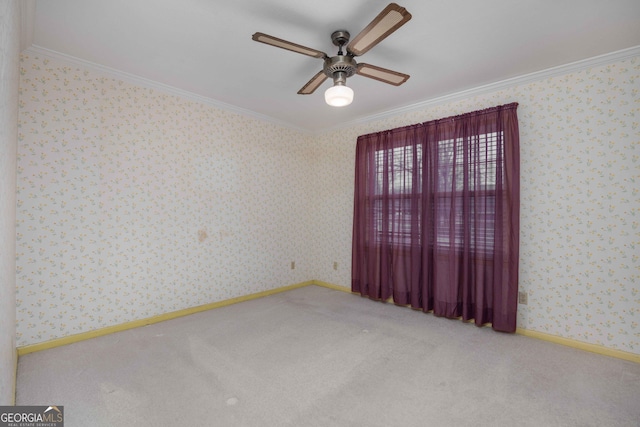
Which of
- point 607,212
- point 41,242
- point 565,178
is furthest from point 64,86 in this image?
point 607,212

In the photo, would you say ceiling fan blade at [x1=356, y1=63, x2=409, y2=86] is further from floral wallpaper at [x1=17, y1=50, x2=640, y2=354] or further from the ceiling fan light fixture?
floral wallpaper at [x1=17, y1=50, x2=640, y2=354]

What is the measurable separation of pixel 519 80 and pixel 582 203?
1.29 metres

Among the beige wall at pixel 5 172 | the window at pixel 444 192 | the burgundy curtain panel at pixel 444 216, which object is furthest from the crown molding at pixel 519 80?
the beige wall at pixel 5 172

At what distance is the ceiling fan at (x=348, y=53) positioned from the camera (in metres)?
1.50

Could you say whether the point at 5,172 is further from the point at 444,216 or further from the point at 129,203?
the point at 444,216

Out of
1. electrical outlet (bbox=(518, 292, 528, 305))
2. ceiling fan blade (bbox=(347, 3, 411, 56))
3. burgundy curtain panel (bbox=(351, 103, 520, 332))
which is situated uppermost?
ceiling fan blade (bbox=(347, 3, 411, 56))

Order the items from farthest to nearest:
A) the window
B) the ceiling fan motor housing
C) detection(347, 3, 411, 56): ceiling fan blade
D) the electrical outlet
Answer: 1. the window
2. the electrical outlet
3. the ceiling fan motor housing
4. detection(347, 3, 411, 56): ceiling fan blade

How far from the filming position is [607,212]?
2277 mm

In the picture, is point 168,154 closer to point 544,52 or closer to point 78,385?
point 78,385

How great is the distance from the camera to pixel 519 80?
8.79 feet

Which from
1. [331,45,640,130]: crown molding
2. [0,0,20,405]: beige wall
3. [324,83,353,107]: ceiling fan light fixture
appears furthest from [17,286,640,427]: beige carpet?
[331,45,640,130]: crown molding

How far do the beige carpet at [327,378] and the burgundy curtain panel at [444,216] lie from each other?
42 centimetres

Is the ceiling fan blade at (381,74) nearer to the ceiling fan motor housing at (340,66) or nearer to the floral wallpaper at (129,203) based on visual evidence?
the ceiling fan motor housing at (340,66)

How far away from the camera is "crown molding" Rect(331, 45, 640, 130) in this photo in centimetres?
224
